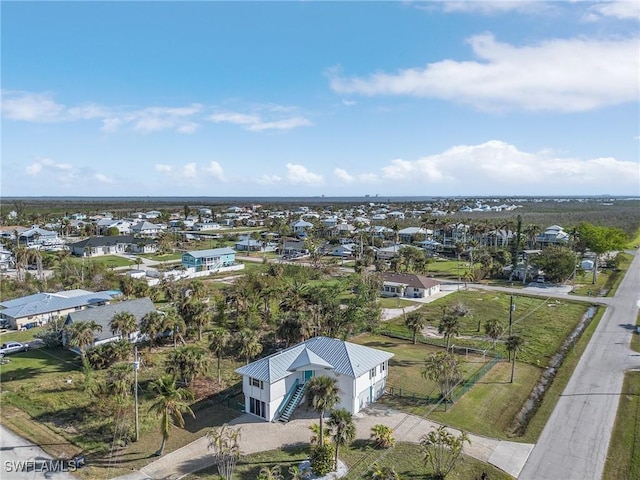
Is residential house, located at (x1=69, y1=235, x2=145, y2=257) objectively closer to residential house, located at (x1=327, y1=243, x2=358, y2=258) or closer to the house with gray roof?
residential house, located at (x1=327, y1=243, x2=358, y2=258)

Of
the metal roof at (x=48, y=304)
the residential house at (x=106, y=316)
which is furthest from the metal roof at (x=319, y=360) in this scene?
the metal roof at (x=48, y=304)

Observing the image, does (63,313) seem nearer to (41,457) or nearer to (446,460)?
(41,457)

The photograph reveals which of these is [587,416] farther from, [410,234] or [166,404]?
[410,234]

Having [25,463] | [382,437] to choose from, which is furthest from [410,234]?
[25,463]

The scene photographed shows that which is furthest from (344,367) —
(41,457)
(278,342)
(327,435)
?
(41,457)

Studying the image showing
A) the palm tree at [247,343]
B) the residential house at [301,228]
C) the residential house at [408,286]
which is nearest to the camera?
the palm tree at [247,343]

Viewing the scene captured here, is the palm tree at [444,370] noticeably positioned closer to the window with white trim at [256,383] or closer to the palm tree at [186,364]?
the window with white trim at [256,383]
